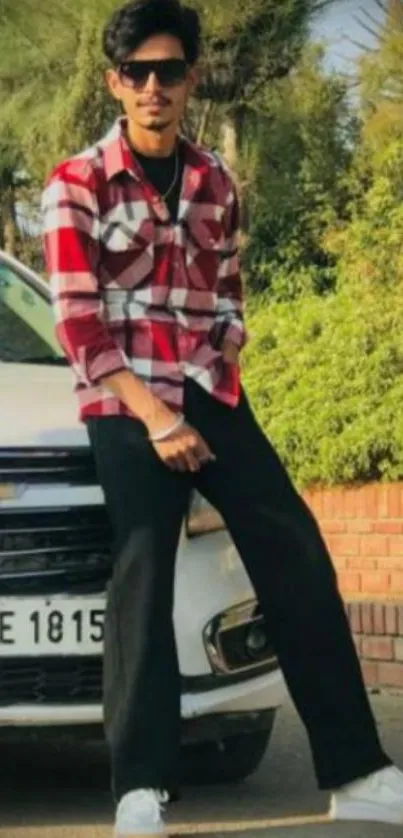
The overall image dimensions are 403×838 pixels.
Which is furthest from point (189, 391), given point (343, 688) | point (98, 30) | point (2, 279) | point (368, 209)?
point (98, 30)

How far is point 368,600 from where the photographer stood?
27.4ft

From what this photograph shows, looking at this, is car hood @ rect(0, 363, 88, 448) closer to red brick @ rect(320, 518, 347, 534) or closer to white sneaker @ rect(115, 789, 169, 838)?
white sneaker @ rect(115, 789, 169, 838)

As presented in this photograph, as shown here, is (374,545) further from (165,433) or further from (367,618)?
(165,433)

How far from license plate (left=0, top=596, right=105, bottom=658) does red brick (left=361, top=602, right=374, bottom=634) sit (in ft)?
9.69

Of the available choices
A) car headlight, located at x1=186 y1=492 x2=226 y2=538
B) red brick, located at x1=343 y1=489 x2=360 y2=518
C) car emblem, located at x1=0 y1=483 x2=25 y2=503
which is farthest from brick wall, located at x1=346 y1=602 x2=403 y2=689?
car emblem, located at x1=0 y1=483 x2=25 y2=503

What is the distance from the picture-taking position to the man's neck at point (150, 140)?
4.94m

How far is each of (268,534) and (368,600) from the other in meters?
3.47

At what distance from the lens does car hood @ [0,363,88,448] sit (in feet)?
17.3

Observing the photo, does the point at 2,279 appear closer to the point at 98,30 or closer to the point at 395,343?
the point at 395,343

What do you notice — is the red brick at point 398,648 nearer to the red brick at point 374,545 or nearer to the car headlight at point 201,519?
the red brick at point 374,545

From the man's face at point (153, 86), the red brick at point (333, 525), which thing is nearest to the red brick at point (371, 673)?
the red brick at point (333, 525)

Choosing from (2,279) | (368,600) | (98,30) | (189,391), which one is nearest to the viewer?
(189,391)

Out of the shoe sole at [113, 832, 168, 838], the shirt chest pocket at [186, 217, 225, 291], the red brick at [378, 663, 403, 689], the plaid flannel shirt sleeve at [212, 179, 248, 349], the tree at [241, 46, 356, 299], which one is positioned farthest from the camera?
the tree at [241, 46, 356, 299]

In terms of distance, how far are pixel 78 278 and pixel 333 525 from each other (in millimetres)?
4672
